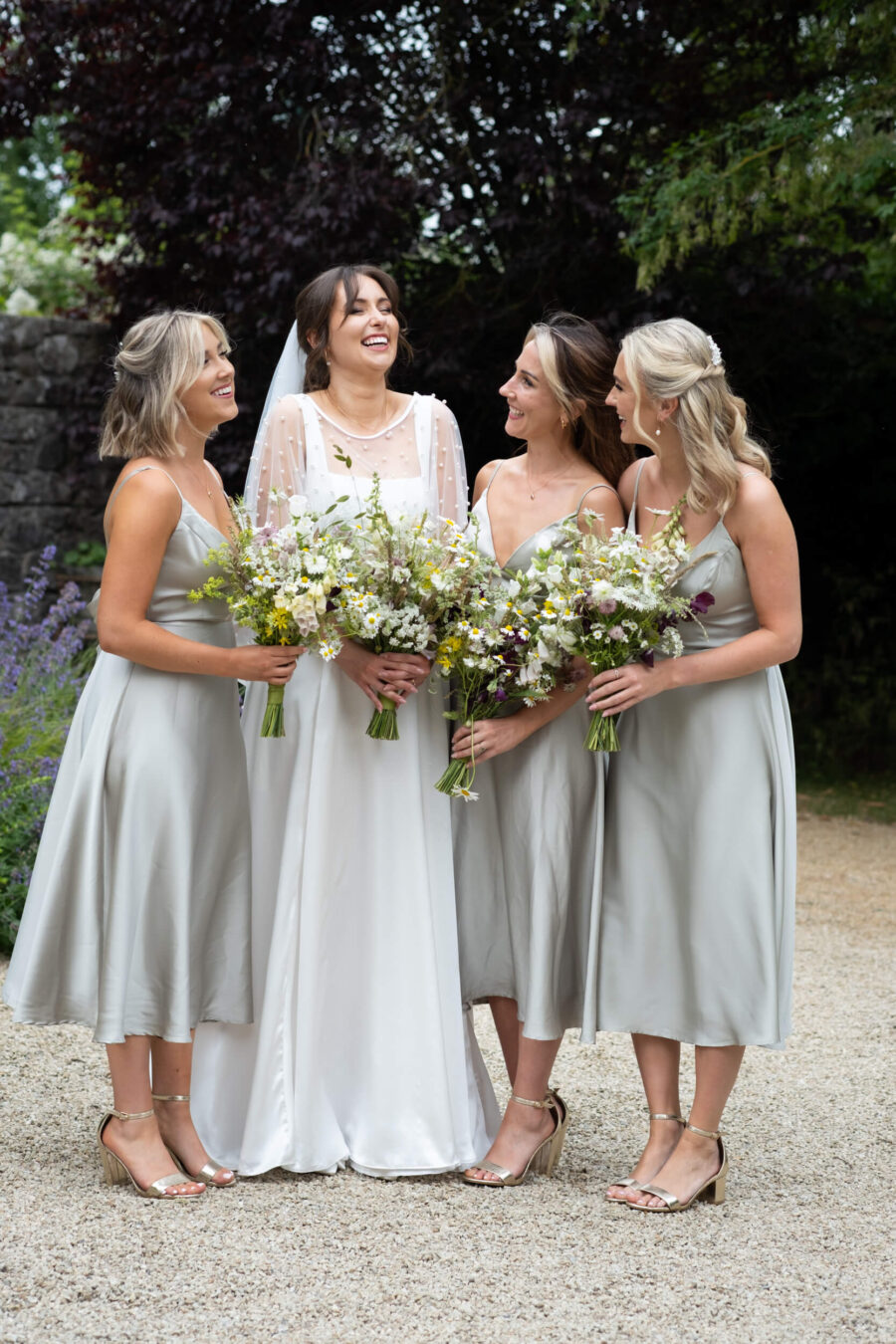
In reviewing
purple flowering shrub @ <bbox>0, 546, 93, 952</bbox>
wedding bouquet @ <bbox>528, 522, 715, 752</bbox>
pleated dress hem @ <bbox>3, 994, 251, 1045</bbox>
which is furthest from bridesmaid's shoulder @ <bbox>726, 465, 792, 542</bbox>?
purple flowering shrub @ <bbox>0, 546, 93, 952</bbox>

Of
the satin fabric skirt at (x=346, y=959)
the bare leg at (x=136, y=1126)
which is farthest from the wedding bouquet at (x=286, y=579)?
the bare leg at (x=136, y=1126)

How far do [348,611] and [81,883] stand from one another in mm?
960

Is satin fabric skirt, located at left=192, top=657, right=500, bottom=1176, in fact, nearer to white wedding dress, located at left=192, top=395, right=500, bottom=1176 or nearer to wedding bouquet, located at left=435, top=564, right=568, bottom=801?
white wedding dress, located at left=192, top=395, right=500, bottom=1176

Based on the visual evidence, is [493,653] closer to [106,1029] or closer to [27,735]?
[106,1029]

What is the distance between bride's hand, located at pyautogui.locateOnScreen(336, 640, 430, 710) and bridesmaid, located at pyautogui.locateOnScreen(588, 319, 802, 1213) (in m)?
0.48

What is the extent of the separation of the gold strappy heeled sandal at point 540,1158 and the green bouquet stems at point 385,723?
3.41 ft

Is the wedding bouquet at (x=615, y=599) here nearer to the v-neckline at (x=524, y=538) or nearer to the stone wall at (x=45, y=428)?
the v-neckline at (x=524, y=538)

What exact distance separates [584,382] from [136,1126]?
2.26 metres

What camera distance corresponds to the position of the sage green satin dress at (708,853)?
136 inches

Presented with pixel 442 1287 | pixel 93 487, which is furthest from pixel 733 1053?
pixel 93 487

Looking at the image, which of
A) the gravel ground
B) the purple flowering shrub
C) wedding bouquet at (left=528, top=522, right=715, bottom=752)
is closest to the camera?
the gravel ground

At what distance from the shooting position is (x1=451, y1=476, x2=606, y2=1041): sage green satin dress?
362cm

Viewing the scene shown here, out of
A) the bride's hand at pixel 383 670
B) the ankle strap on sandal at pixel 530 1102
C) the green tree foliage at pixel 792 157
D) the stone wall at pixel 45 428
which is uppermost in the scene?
the green tree foliage at pixel 792 157

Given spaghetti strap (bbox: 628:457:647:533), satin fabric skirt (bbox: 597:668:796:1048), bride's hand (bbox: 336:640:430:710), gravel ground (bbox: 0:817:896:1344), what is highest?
spaghetti strap (bbox: 628:457:647:533)
